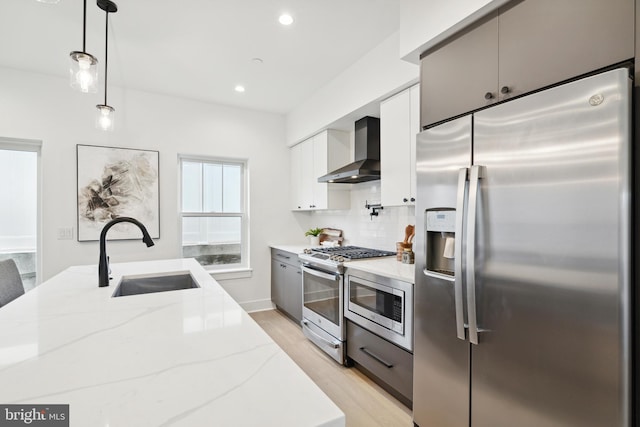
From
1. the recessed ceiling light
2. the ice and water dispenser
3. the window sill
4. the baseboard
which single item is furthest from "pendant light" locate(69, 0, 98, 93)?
the baseboard

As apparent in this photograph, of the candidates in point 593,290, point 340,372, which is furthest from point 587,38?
point 340,372

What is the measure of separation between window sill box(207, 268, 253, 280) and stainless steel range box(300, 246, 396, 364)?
3.94 ft

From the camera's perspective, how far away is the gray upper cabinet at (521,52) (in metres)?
1.12

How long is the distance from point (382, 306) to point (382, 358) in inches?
14.9

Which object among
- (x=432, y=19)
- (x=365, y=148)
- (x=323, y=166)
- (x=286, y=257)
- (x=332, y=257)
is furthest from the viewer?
(x=286, y=257)

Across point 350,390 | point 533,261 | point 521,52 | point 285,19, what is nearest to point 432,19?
point 521,52

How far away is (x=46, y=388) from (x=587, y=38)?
1971mm

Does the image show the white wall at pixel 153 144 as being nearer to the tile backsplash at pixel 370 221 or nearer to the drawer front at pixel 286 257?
the drawer front at pixel 286 257

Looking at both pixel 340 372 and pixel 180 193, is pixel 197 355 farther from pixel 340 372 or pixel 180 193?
pixel 180 193

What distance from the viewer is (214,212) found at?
13.7 feet

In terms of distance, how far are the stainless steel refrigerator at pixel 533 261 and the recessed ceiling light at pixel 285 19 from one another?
4.58 ft

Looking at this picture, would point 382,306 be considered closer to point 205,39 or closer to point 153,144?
point 205,39

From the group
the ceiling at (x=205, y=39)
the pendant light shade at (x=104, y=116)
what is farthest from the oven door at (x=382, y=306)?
the pendant light shade at (x=104, y=116)

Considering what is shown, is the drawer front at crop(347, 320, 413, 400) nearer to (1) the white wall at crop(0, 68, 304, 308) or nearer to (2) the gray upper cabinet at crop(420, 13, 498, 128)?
(2) the gray upper cabinet at crop(420, 13, 498, 128)
